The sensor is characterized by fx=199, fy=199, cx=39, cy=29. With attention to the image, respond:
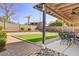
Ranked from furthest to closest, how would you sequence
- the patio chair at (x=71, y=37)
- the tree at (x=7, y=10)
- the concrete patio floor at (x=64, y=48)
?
the patio chair at (x=71, y=37)
the concrete patio floor at (x=64, y=48)
the tree at (x=7, y=10)

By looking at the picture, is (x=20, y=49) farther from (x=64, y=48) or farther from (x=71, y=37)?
(x=71, y=37)

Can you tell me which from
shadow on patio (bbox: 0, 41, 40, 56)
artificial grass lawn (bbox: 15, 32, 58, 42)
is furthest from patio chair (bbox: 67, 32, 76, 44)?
shadow on patio (bbox: 0, 41, 40, 56)

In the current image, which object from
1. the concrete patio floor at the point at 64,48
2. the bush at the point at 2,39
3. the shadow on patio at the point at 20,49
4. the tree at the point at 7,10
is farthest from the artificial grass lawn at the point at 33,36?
the tree at the point at 7,10

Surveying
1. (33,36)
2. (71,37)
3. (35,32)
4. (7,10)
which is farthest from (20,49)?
(71,37)

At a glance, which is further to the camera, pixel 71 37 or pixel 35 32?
pixel 71 37

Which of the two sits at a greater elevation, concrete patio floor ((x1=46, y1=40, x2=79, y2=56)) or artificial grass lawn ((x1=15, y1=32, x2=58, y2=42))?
artificial grass lawn ((x1=15, y1=32, x2=58, y2=42))

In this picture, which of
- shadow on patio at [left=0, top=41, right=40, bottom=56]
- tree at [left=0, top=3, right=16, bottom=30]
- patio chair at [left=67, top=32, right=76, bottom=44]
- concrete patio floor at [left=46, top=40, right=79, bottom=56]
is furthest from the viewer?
patio chair at [left=67, top=32, right=76, bottom=44]

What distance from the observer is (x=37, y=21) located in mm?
5594

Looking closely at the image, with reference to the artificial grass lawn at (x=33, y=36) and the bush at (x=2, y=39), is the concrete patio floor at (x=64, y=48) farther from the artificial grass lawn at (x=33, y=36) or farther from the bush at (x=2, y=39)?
the bush at (x=2, y=39)

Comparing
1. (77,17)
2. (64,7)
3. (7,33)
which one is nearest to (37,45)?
(7,33)

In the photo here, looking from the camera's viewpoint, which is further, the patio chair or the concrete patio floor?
the patio chair

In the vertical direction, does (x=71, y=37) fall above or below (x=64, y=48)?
above

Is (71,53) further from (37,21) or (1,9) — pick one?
Result: (1,9)

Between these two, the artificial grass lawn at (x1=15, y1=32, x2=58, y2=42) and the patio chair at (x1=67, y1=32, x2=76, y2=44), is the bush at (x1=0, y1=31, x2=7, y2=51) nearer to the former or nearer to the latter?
the artificial grass lawn at (x1=15, y1=32, x2=58, y2=42)
